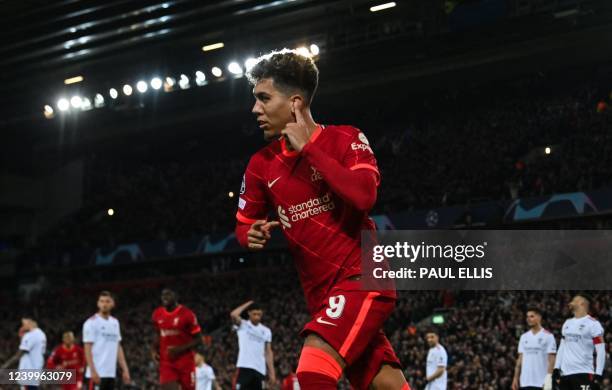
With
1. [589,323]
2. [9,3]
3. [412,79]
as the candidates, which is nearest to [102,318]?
[589,323]

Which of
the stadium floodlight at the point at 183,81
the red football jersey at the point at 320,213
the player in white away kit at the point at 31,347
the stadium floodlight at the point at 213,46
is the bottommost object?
the red football jersey at the point at 320,213

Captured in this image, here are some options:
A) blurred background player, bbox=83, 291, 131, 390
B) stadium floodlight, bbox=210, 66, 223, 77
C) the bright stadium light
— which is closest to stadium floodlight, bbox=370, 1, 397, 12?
stadium floodlight, bbox=210, 66, 223, 77

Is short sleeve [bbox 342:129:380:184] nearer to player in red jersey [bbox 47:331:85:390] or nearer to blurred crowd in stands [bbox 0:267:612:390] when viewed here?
player in red jersey [bbox 47:331:85:390]

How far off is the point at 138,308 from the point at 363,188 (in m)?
30.5

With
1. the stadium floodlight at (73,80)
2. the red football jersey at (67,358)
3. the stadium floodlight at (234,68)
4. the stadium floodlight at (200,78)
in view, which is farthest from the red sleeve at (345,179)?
the stadium floodlight at (73,80)

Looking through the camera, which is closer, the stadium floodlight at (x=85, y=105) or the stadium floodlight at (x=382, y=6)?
the stadium floodlight at (x=382, y=6)

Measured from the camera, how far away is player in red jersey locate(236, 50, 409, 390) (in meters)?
3.79

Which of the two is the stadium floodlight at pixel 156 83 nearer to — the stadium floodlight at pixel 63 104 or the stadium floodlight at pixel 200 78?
the stadium floodlight at pixel 200 78

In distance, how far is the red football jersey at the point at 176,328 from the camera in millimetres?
11711

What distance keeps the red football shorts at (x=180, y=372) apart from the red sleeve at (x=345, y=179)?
8.39m

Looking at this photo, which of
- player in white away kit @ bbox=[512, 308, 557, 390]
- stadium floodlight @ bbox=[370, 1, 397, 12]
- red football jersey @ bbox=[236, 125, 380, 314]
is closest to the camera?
red football jersey @ bbox=[236, 125, 380, 314]

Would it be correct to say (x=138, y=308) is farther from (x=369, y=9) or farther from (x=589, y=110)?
(x=589, y=110)

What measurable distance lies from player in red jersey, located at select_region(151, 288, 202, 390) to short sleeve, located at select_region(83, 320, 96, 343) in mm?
833

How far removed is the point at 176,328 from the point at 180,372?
A: 0.60 meters
